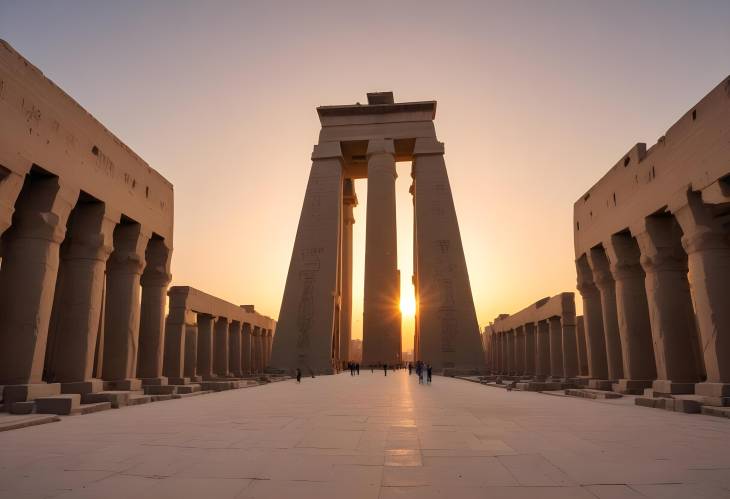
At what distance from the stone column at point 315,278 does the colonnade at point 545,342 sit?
11.6 m

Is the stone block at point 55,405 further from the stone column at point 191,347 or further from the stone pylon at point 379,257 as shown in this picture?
the stone pylon at point 379,257

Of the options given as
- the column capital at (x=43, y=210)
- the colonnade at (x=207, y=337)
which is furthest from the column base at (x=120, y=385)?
the column capital at (x=43, y=210)

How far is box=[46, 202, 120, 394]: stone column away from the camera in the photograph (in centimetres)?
1172

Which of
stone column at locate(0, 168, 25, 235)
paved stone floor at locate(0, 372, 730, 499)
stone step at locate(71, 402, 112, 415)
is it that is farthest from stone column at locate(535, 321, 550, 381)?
stone column at locate(0, 168, 25, 235)

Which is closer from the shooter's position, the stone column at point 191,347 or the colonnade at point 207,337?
the colonnade at point 207,337

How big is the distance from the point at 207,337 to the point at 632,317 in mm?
19251

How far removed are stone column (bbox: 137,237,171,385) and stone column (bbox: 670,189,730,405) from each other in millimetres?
14161

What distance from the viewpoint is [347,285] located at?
43406 mm

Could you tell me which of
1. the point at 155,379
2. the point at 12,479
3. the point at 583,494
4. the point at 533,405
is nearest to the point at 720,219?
the point at 533,405

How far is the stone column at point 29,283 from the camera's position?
9812mm

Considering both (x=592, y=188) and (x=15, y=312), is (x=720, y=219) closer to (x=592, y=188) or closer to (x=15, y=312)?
(x=592, y=188)

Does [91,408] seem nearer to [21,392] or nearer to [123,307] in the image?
[21,392]

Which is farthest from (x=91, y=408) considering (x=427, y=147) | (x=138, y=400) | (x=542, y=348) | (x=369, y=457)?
(x=427, y=147)

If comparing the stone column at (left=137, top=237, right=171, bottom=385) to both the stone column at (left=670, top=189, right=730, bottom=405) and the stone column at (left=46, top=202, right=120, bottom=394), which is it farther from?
the stone column at (left=670, top=189, right=730, bottom=405)
